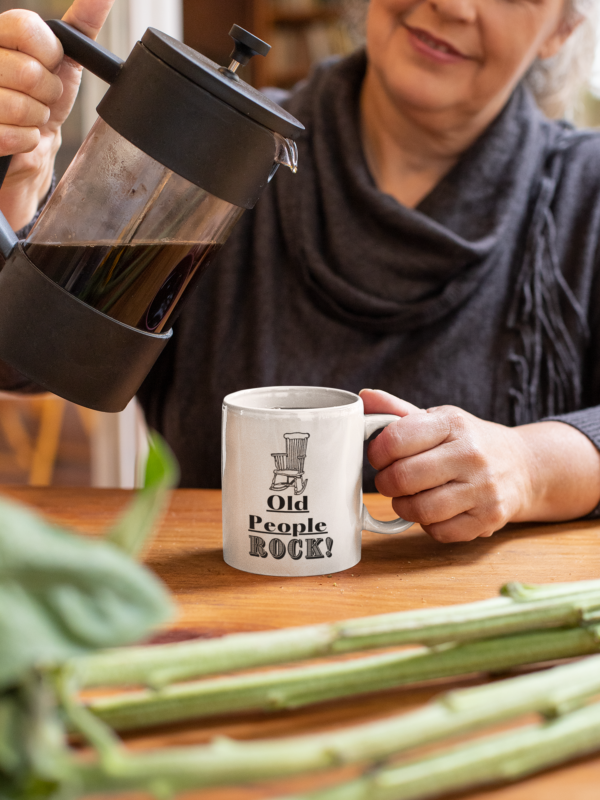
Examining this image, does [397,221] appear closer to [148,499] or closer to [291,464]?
[291,464]

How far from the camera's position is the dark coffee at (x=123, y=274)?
1.94 ft

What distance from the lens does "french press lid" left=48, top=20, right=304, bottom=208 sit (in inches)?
20.4

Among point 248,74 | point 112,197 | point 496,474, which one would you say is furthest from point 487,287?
point 248,74

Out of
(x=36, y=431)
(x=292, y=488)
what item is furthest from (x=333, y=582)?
(x=36, y=431)

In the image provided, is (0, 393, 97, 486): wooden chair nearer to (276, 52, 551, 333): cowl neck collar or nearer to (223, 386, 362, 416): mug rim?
(276, 52, 551, 333): cowl neck collar

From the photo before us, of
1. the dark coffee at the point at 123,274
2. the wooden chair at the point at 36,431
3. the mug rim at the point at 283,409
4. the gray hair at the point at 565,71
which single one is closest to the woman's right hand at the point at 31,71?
the dark coffee at the point at 123,274

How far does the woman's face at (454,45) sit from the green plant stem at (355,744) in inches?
31.7

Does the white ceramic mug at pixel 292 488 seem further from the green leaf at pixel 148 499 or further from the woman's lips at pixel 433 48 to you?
the woman's lips at pixel 433 48

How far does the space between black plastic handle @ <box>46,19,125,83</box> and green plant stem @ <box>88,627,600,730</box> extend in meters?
0.42

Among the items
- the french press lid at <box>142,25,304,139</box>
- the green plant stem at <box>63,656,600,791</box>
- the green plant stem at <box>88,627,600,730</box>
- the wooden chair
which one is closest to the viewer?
the green plant stem at <box>63,656,600,791</box>

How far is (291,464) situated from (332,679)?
0.19 metres

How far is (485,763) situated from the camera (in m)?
0.32

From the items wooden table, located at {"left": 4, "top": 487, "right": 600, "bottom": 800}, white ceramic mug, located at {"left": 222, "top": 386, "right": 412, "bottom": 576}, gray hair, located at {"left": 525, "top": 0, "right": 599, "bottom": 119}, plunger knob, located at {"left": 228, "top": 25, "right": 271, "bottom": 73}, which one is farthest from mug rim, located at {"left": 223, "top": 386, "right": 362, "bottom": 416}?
gray hair, located at {"left": 525, "top": 0, "right": 599, "bottom": 119}

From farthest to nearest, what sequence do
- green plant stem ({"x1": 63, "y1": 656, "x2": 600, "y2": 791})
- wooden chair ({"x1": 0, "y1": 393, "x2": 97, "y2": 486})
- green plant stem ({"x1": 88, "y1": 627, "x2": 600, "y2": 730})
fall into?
wooden chair ({"x1": 0, "y1": 393, "x2": 97, "y2": 486}) < green plant stem ({"x1": 88, "y1": 627, "x2": 600, "y2": 730}) < green plant stem ({"x1": 63, "y1": 656, "x2": 600, "y2": 791})
